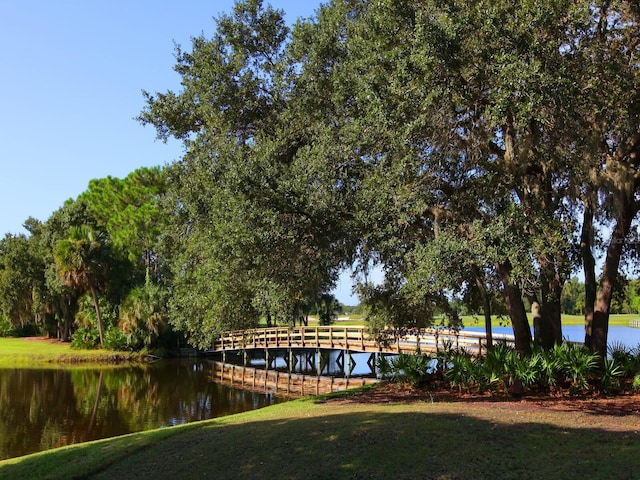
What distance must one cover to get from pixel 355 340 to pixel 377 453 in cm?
2017

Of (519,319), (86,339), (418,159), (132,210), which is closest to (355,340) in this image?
(519,319)

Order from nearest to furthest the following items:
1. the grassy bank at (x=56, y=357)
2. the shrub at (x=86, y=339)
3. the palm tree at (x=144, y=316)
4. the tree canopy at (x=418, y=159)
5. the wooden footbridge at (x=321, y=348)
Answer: the tree canopy at (x=418, y=159) < the wooden footbridge at (x=321, y=348) < the grassy bank at (x=56, y=357) < the palm tree at (x=144, y=316) < the shrub at (x=86, y=339)

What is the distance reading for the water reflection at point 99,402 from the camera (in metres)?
16.8

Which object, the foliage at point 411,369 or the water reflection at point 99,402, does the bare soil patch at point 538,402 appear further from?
the water reflection at point 99,402

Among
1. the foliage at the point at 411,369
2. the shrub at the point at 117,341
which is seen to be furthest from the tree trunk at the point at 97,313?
the foliage at the point at 411,369

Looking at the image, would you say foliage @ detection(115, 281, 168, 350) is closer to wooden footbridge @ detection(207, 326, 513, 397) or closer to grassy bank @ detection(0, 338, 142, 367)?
grassy bank @ detection(0, 338, 142, 367)

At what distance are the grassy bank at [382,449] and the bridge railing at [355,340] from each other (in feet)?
21.7

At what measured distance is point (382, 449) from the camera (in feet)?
26.0

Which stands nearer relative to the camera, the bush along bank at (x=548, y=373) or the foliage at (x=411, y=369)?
the bush along bank at (x=548, y=373)

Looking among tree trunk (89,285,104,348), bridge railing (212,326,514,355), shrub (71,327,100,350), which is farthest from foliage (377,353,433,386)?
shrub (71,327,100,350)

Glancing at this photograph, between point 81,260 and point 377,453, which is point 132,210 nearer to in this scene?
point 81,260

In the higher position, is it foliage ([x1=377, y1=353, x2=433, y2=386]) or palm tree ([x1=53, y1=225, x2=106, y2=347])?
palm tree ([x1=53, y1=225, x2=106, y2=347])

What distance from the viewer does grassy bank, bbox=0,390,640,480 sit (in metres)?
7.08

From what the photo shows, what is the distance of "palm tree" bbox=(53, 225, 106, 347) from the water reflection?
26.1 ft
